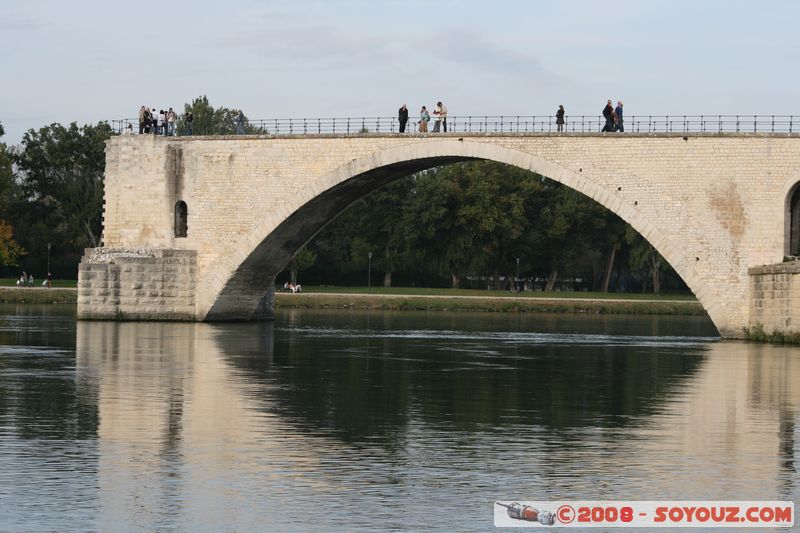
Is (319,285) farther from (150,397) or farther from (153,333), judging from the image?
(150,397)

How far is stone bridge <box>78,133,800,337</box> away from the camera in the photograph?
127 ft

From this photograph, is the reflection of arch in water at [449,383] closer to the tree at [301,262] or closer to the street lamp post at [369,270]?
the street lamp post at [369,270]

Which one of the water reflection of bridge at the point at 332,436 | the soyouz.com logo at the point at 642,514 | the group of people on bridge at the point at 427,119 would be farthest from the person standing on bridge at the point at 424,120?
the soyouz.com logo at the point at 642,514

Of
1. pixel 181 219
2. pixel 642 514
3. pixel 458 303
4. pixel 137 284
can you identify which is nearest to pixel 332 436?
pixel 642 514

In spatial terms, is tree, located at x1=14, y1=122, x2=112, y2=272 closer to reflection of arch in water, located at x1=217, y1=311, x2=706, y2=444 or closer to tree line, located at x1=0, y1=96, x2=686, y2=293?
tree line, located at x1=0, y1=96, x2=686, y2=293

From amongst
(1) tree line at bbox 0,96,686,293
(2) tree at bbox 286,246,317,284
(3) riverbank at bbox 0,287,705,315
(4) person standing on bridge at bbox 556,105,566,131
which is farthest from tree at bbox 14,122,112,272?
(4) person standing on bridge at bbox 556,105,566,131

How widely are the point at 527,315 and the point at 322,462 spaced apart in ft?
149

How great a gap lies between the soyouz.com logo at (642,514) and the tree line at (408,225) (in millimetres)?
64481

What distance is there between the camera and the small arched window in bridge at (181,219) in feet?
152

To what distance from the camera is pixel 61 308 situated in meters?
57.2

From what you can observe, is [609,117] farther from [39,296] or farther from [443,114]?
[39,296]

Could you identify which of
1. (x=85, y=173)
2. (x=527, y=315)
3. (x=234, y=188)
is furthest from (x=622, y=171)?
A: (x=85, y=173)

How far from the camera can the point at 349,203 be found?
157 feet

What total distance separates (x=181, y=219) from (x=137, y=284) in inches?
111
